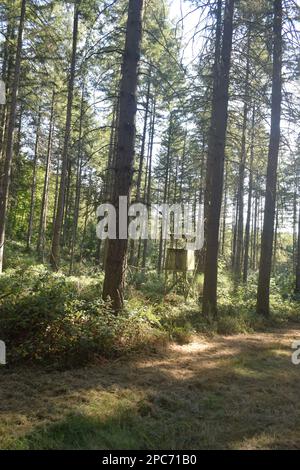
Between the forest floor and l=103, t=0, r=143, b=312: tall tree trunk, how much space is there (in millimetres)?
1545

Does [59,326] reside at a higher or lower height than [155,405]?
higher

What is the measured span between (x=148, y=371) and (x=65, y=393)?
157 centimetres

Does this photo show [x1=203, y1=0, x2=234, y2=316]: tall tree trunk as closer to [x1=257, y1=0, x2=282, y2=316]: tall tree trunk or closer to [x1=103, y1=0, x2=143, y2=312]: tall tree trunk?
[x1=257, y1=0, x2=282, y2=316]: tall tree trunk

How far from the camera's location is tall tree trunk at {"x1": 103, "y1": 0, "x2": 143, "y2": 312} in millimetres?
7797

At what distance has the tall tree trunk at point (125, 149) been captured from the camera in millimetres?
7797

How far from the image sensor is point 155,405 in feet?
15.9

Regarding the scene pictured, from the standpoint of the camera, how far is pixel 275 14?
1199 centimetres

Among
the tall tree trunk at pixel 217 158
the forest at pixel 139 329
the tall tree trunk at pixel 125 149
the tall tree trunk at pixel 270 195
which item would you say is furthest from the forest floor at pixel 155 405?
the tall tree trunk at pixel 270 195

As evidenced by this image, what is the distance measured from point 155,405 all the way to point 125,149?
4.87 metres

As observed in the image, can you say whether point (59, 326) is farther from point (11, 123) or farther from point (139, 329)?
point (11, 123)

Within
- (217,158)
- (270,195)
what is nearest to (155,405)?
(217,158)

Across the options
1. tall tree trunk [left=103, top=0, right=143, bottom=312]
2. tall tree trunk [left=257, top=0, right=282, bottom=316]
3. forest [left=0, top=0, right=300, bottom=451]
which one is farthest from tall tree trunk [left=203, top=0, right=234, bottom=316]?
tall tree trunk [left=103, top=0, right=143, bottom=312]

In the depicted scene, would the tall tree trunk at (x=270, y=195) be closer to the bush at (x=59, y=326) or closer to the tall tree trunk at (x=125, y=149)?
the tall tree trunk at (x=125, y=149)
